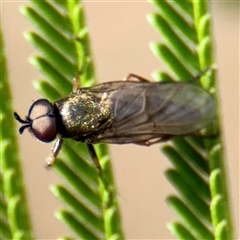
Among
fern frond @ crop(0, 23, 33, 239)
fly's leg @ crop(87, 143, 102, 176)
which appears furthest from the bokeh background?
fern frond @ crop(0, 23, 33, 239)

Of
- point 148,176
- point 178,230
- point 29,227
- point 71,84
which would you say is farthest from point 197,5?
point 148,176

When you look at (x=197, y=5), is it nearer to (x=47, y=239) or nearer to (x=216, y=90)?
(x=216, y=90)

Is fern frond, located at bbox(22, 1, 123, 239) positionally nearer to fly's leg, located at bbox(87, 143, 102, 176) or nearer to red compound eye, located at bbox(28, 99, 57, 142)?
fly's leg, located at bbox(87, 143, 102, 176)

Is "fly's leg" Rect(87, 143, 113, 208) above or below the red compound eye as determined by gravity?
below

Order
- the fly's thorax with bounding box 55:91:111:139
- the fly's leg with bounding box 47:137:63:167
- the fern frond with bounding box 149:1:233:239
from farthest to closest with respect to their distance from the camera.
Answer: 1. the fly's thorax with bounding box 55:91:111:139
2. the fly's leg with bounding box 47:137:63:167
3. the fern frond with bounding box 149:1:233:239

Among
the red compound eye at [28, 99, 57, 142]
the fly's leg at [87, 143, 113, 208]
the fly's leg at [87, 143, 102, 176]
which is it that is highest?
the red compound eye at [28, 99, 57, 142]

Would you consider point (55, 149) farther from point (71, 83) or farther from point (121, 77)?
point (121, 77)
